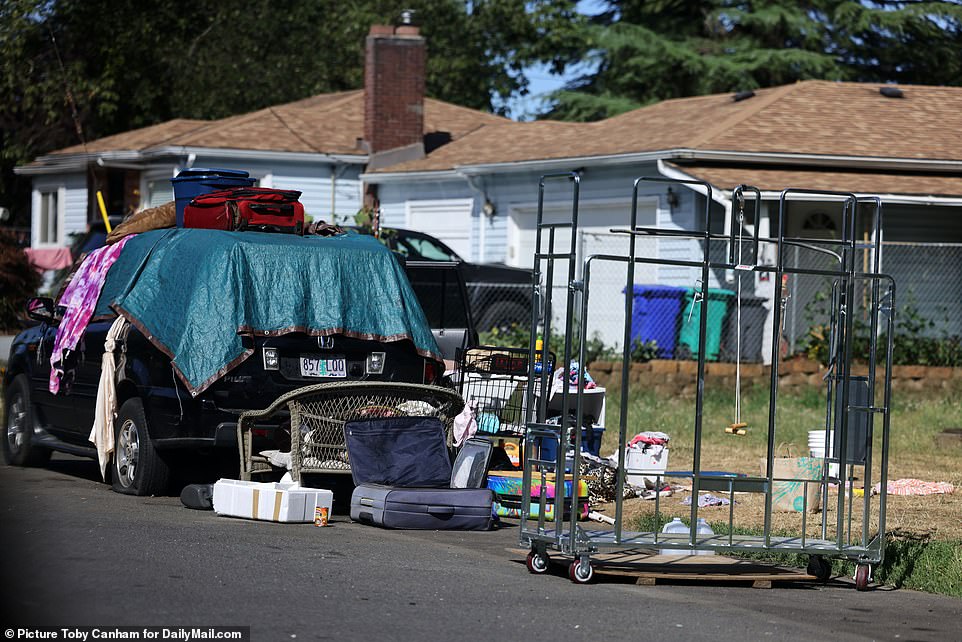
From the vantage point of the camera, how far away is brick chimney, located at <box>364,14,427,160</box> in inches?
1106

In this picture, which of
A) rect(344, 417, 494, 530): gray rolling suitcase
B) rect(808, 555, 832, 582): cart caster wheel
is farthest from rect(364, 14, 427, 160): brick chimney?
rect(808, 555, 832, 582): cart caster wheel

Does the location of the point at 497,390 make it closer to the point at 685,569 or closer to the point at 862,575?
the point at 685,569

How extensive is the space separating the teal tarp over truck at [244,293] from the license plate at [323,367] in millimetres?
211

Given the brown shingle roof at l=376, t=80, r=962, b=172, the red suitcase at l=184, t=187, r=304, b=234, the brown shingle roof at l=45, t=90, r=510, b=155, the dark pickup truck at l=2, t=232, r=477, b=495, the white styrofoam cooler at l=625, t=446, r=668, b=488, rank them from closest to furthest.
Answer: the dark pickup truck at l=2, t=232, r=477, b=495 < the red suitcase at l=184, t=187, r=304, b=234 < the white styrofoam cooler at l=625, t=446, r=668, b=488 < the brown shingle roof at l=376, t=80, r=962, b=172 < the brown shingle roof at l=45, t=90, r=510, b=155

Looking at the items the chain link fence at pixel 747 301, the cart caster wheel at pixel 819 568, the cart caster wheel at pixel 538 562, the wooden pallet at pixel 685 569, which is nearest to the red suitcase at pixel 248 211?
the wooden pallet at pixel 685 569

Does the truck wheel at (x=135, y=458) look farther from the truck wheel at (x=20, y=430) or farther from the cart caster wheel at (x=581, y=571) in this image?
the cart caster wheel at (x=581, y=571)

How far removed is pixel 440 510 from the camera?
32.6 ft

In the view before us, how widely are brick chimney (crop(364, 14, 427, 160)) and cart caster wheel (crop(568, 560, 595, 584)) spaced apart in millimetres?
20632

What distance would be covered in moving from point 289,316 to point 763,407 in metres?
9.09

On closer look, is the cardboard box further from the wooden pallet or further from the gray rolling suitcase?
the wooden pallet

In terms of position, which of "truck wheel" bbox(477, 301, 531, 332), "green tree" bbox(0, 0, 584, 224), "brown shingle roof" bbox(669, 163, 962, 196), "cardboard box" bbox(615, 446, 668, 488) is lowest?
"cardboard box" bbox(615, 446, 668, 488)

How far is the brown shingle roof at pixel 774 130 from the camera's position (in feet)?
71.8

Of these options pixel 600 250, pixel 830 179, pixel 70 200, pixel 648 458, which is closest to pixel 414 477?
pixel 648 458

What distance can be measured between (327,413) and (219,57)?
3253 cm
